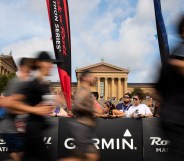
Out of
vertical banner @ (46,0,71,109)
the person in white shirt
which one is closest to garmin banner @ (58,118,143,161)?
the person in white shirt

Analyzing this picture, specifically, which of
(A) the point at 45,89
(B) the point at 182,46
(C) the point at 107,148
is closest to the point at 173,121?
(B) the point at 182,46

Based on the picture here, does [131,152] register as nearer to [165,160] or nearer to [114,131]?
[114,131]

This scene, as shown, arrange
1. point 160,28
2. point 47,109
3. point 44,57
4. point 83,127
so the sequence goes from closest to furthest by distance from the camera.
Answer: point 47,109
point 44,57
point 83,127
point 160,28

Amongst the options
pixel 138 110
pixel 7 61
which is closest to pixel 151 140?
pixel 138 110

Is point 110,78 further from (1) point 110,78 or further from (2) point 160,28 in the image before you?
(2) point 160,28

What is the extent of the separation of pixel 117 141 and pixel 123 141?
14 centimetres

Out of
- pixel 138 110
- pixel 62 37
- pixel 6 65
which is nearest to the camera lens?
pixel 138 110

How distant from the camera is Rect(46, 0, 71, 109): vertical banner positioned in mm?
12508

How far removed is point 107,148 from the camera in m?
9.05

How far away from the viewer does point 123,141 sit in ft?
29.9

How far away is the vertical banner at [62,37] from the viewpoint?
1251cm

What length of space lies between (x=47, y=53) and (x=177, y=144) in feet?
6.25

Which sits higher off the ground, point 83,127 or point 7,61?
point 7,61

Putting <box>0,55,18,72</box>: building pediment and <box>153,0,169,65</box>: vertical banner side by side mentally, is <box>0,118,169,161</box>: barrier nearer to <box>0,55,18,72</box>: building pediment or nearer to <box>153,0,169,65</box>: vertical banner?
<box>153,0,169,65</box>: vertical banner
